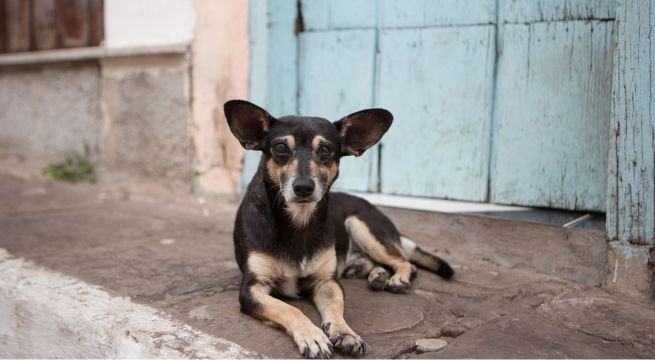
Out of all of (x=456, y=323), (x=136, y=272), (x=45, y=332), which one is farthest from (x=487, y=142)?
(x=45, y=332)

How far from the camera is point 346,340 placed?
6.92 ft

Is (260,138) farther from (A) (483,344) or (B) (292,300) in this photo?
(A) (483,344)

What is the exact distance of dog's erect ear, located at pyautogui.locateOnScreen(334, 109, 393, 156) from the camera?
252 centimetres

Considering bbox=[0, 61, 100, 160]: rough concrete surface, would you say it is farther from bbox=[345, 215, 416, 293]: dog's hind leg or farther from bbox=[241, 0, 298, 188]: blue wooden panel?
bbox=[345, 215, 416, 293]: dog's hind leg

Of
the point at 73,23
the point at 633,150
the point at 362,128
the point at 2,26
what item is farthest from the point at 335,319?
the point at 2,26

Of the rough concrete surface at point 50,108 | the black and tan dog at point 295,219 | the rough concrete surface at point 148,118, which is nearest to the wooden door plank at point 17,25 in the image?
the rough concrete surface at point 50,108

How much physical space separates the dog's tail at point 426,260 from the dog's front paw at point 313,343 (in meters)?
1.13

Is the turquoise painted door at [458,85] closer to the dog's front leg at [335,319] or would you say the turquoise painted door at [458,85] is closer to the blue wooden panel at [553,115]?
the blue wooden panel at [553,115]

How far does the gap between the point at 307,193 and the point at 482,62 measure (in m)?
1.78

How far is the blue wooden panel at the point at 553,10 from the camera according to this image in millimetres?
3137

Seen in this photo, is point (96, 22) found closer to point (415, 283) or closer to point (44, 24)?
point (44, 24)

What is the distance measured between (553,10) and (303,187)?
Result: 1933mm

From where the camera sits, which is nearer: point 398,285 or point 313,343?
point 313,343

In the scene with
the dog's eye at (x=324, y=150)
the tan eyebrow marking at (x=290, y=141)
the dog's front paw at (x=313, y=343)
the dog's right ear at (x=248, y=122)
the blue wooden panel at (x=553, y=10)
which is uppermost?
the blue wooden panel at (x=553, y=10)
